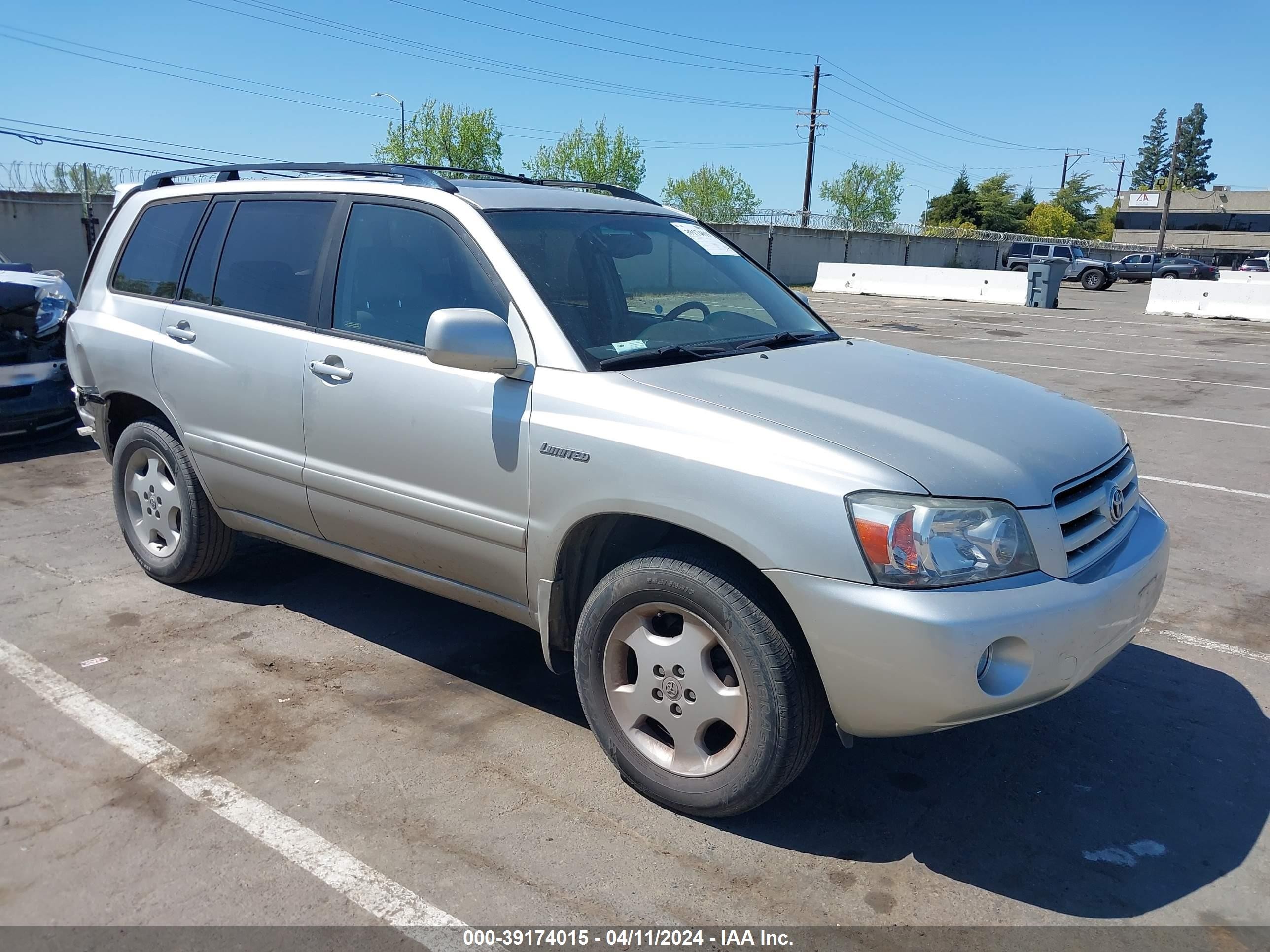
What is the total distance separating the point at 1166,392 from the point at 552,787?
1125 centimetres

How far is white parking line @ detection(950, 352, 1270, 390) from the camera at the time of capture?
13.0m

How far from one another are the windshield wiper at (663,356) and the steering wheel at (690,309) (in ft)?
0.93

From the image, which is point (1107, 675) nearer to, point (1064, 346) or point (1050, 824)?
point (1050, 824)

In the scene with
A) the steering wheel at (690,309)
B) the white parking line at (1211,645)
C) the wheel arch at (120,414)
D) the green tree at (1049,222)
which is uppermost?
the green tree at (1049,222)

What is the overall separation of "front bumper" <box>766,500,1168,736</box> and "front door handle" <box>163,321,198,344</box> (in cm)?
303

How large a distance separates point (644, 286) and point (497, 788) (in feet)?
6.46

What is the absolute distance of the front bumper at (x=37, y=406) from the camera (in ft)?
24.0

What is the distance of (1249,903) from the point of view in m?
2.78

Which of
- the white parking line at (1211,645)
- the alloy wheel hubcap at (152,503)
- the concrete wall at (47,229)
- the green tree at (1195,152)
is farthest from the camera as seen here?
the green tree at (1195,152)

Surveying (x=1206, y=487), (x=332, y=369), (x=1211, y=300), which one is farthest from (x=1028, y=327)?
(x=332, y=369)

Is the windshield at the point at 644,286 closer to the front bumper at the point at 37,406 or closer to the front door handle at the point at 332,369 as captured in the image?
the front door handle at the point at 332,369

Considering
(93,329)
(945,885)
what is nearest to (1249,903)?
(945,885)

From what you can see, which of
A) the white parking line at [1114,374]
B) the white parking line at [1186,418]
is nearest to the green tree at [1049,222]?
the white parking line at [1114,374]

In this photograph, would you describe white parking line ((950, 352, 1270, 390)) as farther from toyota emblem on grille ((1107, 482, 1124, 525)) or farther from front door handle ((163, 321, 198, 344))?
front door handle ((163, 321, 198, 344))
